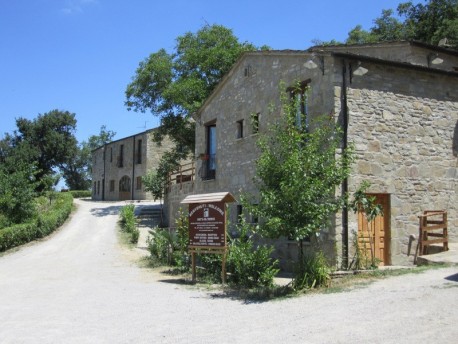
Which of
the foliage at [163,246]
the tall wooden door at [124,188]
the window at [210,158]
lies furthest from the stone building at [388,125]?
the tall wooden door at [124,188]

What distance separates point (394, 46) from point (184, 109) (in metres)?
12.8

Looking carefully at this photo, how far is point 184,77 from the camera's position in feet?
86.6

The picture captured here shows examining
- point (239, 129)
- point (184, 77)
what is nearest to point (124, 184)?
point (184, 77)

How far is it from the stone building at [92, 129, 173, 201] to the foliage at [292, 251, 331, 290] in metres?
26.1

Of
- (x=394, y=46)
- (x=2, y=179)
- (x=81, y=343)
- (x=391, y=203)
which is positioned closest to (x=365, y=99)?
(x=391, y=203)

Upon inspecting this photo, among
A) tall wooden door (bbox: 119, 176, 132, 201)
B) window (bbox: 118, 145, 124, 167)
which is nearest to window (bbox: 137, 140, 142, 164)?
tall wooden door (bbox: 119, 176, 132, 201)

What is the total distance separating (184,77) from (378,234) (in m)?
16.8

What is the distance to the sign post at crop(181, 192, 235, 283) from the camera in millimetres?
11180

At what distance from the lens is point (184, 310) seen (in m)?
8.55

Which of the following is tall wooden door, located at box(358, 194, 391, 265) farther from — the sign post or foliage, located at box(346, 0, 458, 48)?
A: foliage, located at box(346, 0, 458, 48)

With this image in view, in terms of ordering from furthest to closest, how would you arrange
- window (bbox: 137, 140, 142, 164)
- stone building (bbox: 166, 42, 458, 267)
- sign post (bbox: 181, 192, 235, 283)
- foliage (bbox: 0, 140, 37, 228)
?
1. window (bbox: 137, 140, 142, 164)
2. foliage (bbox: 0, 140, 37, 228)
3. stone building (bbox: 166, 42, 458, 267)
4. sign post (bbox: 181, 192, 235, 283)

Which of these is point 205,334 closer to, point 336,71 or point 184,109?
point 336,71

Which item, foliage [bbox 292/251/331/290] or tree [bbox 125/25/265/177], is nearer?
foliage [bbox 292/251/331/290]

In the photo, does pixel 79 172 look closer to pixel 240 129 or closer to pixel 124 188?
pixel 124 188
